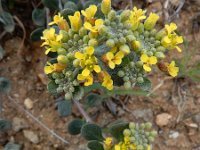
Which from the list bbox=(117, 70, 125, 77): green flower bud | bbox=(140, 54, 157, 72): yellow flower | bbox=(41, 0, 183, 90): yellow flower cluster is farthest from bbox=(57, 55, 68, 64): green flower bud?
bbox=(140, 54, 157, 72): yellow flower

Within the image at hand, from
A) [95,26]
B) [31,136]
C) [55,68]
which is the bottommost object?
[31,136]

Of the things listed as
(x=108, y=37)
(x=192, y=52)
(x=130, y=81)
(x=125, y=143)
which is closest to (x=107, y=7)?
(x=108, y=37)

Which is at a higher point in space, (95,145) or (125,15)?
(125,15)

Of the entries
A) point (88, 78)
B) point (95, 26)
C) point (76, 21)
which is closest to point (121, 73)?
point (88, 78)

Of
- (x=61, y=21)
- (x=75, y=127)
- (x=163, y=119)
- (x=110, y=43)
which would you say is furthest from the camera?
(x=163, y=119)

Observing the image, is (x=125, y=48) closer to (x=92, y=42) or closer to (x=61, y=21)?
(x=92, y=42)

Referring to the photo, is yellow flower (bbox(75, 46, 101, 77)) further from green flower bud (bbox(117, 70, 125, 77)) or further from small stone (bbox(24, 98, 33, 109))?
small stone (bbox(24, 98, 33, 109))

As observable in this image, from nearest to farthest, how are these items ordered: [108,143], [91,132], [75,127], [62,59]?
[62,59], [108,143], [91,132], [75,127]
